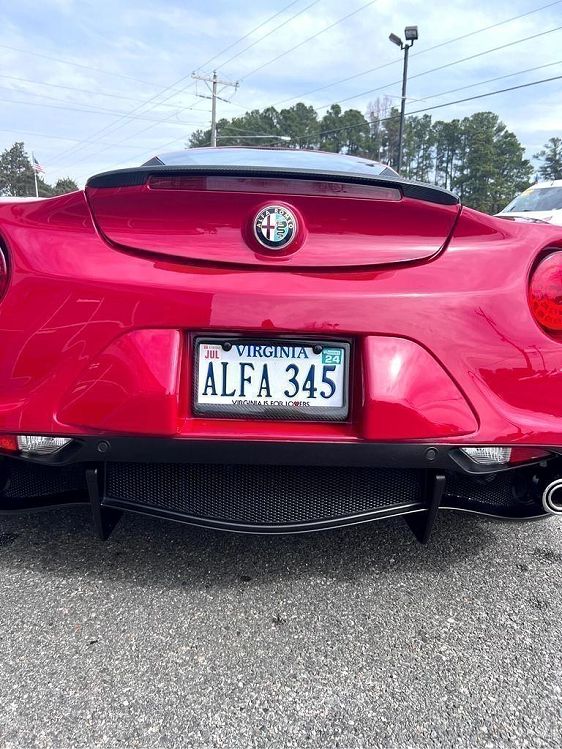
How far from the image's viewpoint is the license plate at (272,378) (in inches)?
63.6

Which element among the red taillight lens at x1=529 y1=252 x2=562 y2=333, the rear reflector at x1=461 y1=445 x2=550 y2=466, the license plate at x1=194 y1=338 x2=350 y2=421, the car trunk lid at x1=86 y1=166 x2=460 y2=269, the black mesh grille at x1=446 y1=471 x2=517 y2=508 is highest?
the car trunk lid at x1=86 y1=166 x2=460 y2=269

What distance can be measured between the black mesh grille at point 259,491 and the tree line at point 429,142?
6621cm

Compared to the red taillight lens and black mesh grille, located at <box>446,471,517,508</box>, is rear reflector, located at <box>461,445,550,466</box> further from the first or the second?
the red taillight lens

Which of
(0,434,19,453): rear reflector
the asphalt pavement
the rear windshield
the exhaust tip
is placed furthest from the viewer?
the rear windshield

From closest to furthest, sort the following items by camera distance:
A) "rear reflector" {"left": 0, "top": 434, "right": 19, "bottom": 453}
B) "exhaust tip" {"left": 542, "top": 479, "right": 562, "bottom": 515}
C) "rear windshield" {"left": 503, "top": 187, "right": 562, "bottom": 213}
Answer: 1. "rear reflector" {"left": 0, "top": 434, "right": 19, "bottom": 453}
2. "exhaust tip" {"left": 542, "top": 479, "right": 562, "bottom": 515}
3. "rear windshield" {"left": 503, "top": 187, "right": 562, "bottom": 213}

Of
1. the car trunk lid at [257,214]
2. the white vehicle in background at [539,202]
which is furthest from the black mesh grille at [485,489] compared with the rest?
the white vehicle in background at [539,202]

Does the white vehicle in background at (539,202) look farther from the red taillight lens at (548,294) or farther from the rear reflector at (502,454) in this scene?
the rear reflector at (502,454)

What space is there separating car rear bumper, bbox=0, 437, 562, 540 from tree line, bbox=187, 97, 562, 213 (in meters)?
66.2

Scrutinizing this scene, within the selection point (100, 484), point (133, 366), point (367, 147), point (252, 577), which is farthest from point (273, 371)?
point (367, 147)

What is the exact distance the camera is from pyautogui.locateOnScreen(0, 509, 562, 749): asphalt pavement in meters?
1.38

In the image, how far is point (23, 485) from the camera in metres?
1.90

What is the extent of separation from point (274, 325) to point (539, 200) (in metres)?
11.6

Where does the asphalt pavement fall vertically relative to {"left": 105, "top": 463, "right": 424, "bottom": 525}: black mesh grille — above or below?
below

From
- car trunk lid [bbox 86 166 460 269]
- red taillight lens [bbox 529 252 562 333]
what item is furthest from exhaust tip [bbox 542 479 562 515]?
car trunk lid [bbox 86 166 460 269]
